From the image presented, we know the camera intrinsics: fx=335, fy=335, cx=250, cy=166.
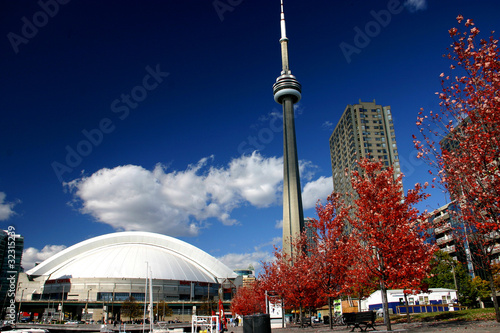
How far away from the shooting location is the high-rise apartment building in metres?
113

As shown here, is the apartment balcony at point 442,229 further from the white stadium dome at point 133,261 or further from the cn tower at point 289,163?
the white stadium dome at point 133,261

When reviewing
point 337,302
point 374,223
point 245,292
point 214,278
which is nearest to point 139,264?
point 214,278

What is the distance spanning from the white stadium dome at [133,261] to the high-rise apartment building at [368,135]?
177 feet

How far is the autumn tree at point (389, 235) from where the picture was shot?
18281 millimetres

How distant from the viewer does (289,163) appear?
388 ft

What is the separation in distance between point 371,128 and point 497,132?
361ft

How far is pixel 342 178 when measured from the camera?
124 meters

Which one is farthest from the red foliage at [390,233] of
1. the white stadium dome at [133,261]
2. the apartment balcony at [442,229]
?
the white stadium dome at [133,261]

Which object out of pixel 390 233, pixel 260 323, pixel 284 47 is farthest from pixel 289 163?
pixel 260 323

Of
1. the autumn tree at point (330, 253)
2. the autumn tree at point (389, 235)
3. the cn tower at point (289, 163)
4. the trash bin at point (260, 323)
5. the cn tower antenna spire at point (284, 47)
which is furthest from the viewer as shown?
the cn tower antenna spire at point (284, 47)

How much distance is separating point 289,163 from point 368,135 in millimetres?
28356

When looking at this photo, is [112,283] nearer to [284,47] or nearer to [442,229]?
[442,229]

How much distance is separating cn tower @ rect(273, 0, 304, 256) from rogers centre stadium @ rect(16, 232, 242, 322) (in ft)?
85.4

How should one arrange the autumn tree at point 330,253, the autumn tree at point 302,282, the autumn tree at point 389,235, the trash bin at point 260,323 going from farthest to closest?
the autumn tree at point 302,282
the autumn tree at point 330,253
the autumn tree at point 389,235
the trash bin at point 260,323
